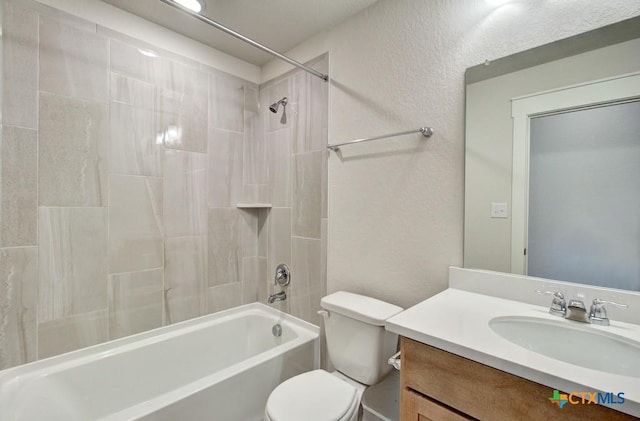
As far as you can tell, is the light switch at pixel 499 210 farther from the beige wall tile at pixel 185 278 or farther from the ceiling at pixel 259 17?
the beige wall tile at pixel 185 278

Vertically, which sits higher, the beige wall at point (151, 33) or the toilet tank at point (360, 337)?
the beige wall at point (151, 33)

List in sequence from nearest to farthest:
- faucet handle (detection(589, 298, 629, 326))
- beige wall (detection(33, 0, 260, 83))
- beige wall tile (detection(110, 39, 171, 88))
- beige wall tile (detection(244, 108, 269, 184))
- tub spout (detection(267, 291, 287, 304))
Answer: faucet handle (detection(589, 298, 629, 326)) → beige wall (detection(33, 0, 260, 83)) → beige wall tile (detection(110, 39, 171, 88)) → tub spout (detection(267, 291, 287, 304)) → beige wall tile (detection(244, 108, 269, 184))

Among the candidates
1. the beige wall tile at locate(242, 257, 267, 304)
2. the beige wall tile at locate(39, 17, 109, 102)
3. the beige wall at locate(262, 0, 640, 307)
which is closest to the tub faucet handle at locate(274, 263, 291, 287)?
the beige wall tile at locate(242, 257, 267, 304)

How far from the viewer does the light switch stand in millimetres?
1201

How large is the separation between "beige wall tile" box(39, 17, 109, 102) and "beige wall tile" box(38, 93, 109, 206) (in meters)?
0.06

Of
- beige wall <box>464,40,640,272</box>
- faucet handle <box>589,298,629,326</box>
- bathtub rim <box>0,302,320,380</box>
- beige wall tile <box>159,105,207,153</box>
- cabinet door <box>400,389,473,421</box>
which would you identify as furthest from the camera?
beige wall tile <box>159,105,207,153</box>

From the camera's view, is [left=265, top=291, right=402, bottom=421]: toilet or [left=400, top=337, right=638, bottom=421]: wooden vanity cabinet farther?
[left=265, top=291, right=402, bottom=421]: toilet

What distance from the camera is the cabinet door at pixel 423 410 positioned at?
81 cm

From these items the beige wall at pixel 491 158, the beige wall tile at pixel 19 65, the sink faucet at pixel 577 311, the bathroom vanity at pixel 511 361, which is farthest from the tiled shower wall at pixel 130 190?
the sink faucet at pixel 577 311

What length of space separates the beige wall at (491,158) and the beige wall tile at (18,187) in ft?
7.11

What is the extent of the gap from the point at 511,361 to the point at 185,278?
196 cm

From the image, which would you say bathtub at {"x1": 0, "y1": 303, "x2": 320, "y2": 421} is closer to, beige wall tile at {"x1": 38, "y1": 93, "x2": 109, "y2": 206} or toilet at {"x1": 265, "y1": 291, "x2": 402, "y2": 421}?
toilet at {"x1": 265, "y1": 291, "x2": 402, "y2": 421}

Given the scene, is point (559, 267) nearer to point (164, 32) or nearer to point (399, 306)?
point (399, 306)

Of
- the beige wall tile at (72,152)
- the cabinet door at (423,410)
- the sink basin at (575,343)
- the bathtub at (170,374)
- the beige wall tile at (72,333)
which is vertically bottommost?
the bathtub at (170,374)
